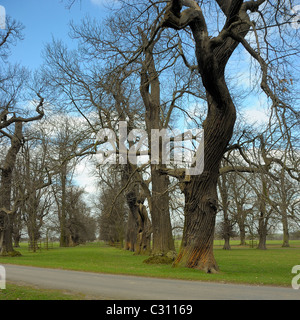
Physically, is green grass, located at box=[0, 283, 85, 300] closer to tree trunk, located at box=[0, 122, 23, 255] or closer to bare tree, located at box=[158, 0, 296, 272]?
bare tree, located at box=[158, 0, 296, 272]

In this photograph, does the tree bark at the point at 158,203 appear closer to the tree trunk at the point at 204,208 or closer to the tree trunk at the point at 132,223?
the tree trunk at the point at 204,208

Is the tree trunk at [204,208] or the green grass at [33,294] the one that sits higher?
the tree trunk at [204,208]

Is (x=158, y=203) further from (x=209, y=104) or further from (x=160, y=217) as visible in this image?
(x=209, y=104)

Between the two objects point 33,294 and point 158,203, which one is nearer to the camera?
point 33,294

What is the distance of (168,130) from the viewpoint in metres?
22.1

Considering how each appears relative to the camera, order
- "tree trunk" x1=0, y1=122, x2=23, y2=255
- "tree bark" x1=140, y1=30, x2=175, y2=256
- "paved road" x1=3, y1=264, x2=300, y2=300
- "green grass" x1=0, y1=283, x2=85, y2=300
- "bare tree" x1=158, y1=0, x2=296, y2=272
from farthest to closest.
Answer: "tree trunk" x1=0, y1=122, x2=23, y2=255 → "tree bark" x1=140, y1=30, x2=175, y2=256 → "bare tree" x1=158, y1=0, x2=296, y2=272 → "paved road" x1=3, y1=264, x2=300, y2=300 → "green grass" x1=0, y1=283, x2=85, y2=300

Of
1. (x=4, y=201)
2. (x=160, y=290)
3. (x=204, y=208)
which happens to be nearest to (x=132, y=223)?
(x=4, y=201)

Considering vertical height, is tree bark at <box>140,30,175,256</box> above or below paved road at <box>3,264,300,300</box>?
above

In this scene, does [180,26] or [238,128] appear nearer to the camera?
[180,26]

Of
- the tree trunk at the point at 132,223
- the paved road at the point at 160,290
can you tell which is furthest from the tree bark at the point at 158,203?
the tree trunk at the point at 132,223

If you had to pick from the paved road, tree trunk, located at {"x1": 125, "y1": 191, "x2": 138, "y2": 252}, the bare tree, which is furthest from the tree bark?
tree trunk, located at {"x1": 125, "y1": 191, "x2": 138, "y2": 252}
